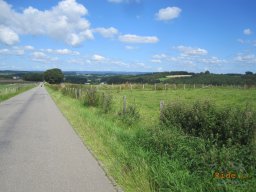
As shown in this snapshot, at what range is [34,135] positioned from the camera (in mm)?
12492

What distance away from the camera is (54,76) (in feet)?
573

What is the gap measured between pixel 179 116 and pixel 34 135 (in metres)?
5.70

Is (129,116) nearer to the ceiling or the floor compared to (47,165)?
nearer to the ceiling

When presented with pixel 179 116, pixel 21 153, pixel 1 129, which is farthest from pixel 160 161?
pixel 1 129

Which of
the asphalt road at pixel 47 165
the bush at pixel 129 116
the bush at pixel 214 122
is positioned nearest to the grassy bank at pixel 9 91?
the bush at pixel 129 116

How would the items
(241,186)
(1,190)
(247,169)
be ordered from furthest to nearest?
1. (247,169)
2. (1,190)
3. (241,186)

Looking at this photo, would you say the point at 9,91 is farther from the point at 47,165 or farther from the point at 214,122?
the point at 214,122

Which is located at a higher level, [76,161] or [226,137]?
[226,137]

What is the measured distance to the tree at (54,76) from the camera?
573 feet

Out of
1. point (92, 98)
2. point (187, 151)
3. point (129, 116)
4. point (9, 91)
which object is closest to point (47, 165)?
point (187, 151)

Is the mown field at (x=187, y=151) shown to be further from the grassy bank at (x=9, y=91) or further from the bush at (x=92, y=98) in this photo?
the grassy bank at (x=9, y=91)

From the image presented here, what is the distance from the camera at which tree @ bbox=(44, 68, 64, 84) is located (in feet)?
573

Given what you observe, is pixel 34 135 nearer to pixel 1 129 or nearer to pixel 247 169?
pixel 1 129

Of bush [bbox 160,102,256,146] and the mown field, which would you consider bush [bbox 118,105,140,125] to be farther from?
bush [bbox 160,102,256,146]
